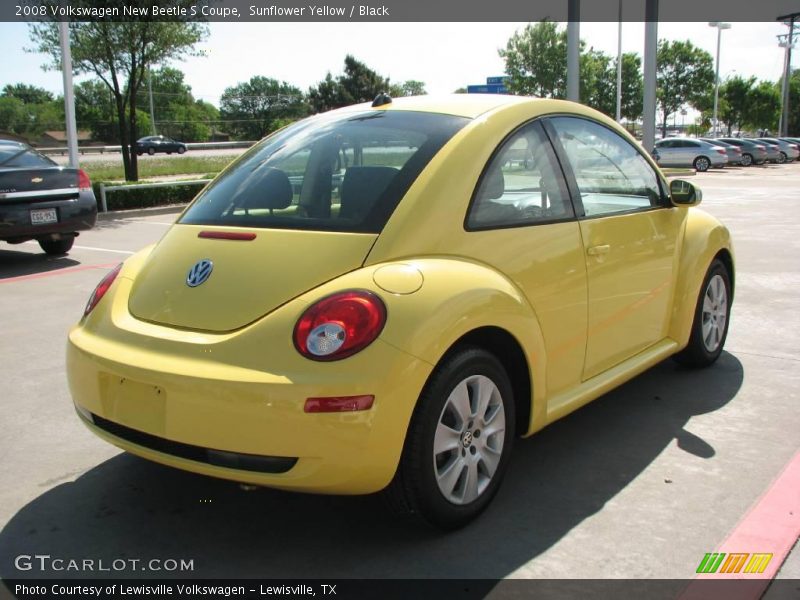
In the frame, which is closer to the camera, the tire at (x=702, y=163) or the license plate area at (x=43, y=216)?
the license plate area at (x=43, y=216)

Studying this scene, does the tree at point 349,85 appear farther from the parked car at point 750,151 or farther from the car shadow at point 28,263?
the car shadow at point 28,263

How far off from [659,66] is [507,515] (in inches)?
3045

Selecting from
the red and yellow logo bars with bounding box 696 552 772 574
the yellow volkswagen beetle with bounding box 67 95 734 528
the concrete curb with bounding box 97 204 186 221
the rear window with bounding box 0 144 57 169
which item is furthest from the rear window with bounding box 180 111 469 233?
the concrete curb with bounding box 97 204 186 221

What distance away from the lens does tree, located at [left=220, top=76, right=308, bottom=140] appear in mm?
99250

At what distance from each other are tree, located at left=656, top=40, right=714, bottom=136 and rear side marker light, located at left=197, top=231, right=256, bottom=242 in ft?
246

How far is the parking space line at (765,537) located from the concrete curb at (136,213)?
1356cm

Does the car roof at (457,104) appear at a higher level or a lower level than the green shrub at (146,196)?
higher

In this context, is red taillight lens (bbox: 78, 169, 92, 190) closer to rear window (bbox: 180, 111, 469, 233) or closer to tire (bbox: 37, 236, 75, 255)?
tire (bbox: 37, 236, 75, 255)

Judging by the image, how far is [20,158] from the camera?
961 centimetres

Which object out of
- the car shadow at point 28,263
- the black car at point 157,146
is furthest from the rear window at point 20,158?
the black car at point 157,146

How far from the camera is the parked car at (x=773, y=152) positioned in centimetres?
4467

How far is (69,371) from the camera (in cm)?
321

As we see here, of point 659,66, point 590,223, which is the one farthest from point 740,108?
point 590,223

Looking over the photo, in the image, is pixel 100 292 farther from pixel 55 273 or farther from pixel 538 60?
pixel 538 60
